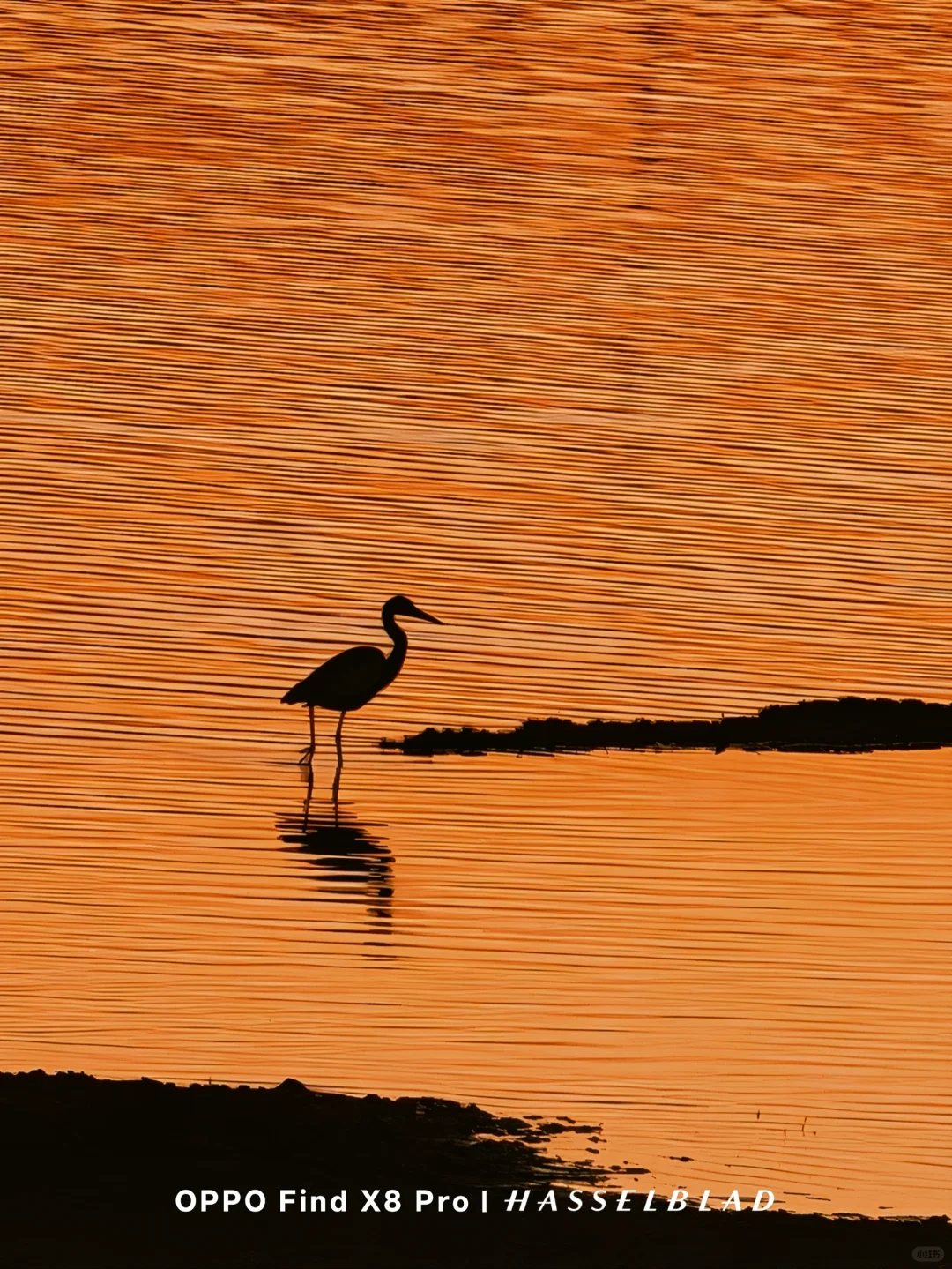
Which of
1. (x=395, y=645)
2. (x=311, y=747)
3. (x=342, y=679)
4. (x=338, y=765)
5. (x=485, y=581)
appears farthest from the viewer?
(x=485, y=581)

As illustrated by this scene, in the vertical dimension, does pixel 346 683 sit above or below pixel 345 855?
above

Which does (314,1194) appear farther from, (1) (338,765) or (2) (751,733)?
(2) (751,733)

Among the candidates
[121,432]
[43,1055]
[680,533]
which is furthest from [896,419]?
[43,1055]

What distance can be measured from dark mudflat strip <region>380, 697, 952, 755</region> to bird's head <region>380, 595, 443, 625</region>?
126 cm

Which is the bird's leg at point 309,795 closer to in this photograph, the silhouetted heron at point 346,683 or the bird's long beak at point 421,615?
the silhouetted heron at point 346,683

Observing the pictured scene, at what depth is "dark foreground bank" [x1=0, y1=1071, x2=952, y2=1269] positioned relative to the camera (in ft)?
37.8

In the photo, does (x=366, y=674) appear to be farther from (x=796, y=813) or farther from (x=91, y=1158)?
(x=91, y=1158)

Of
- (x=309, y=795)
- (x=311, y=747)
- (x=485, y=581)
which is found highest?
(x=485, y=581)

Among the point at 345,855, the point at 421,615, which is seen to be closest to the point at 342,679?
the point at 421,615

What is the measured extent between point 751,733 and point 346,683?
3257 mm

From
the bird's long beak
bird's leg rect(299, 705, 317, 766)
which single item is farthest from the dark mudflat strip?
the bird's long beak

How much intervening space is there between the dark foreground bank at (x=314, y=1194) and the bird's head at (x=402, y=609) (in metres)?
11.1

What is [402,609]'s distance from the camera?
24562 mm

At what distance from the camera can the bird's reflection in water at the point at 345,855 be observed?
18.2 metres
